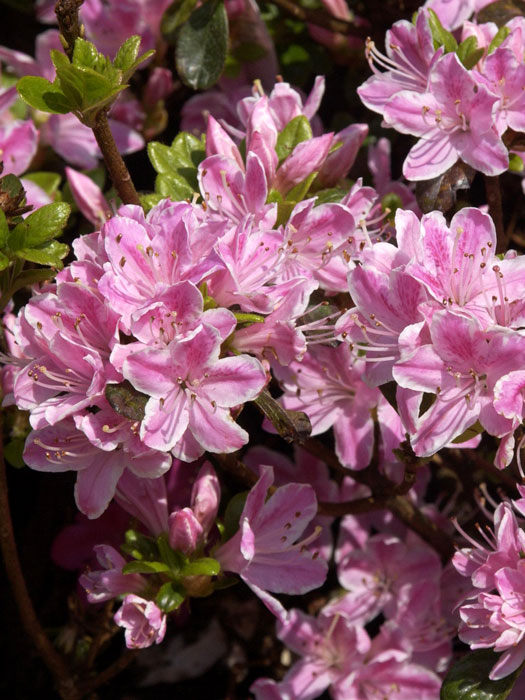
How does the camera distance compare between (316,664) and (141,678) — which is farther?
(141,678)

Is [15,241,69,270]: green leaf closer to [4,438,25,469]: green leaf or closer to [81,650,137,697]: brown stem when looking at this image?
[4,438,25,469]: green leaf

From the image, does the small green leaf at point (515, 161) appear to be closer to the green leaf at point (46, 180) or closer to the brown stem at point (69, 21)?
the brown stem at point (69, 21)

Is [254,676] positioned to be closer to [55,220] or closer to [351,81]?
[55,220]

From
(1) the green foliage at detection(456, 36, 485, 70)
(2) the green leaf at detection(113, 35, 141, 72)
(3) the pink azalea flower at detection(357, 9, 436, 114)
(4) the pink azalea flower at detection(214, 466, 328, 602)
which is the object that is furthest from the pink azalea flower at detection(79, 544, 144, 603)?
(1) the green foliage at detection(456, 36, 485, 70)

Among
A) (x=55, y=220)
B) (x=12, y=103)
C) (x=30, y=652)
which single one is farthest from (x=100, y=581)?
(x=12, y=103)

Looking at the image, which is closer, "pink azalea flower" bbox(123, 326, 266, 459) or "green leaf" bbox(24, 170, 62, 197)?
"pink azalea flower" bbox(123, 326, 266, 459)

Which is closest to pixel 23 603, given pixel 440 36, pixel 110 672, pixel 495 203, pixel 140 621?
pixel 110 672

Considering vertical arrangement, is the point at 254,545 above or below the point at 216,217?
below

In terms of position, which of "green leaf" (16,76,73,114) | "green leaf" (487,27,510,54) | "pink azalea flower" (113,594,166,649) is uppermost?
"green leaf" (16,76,73,114)
